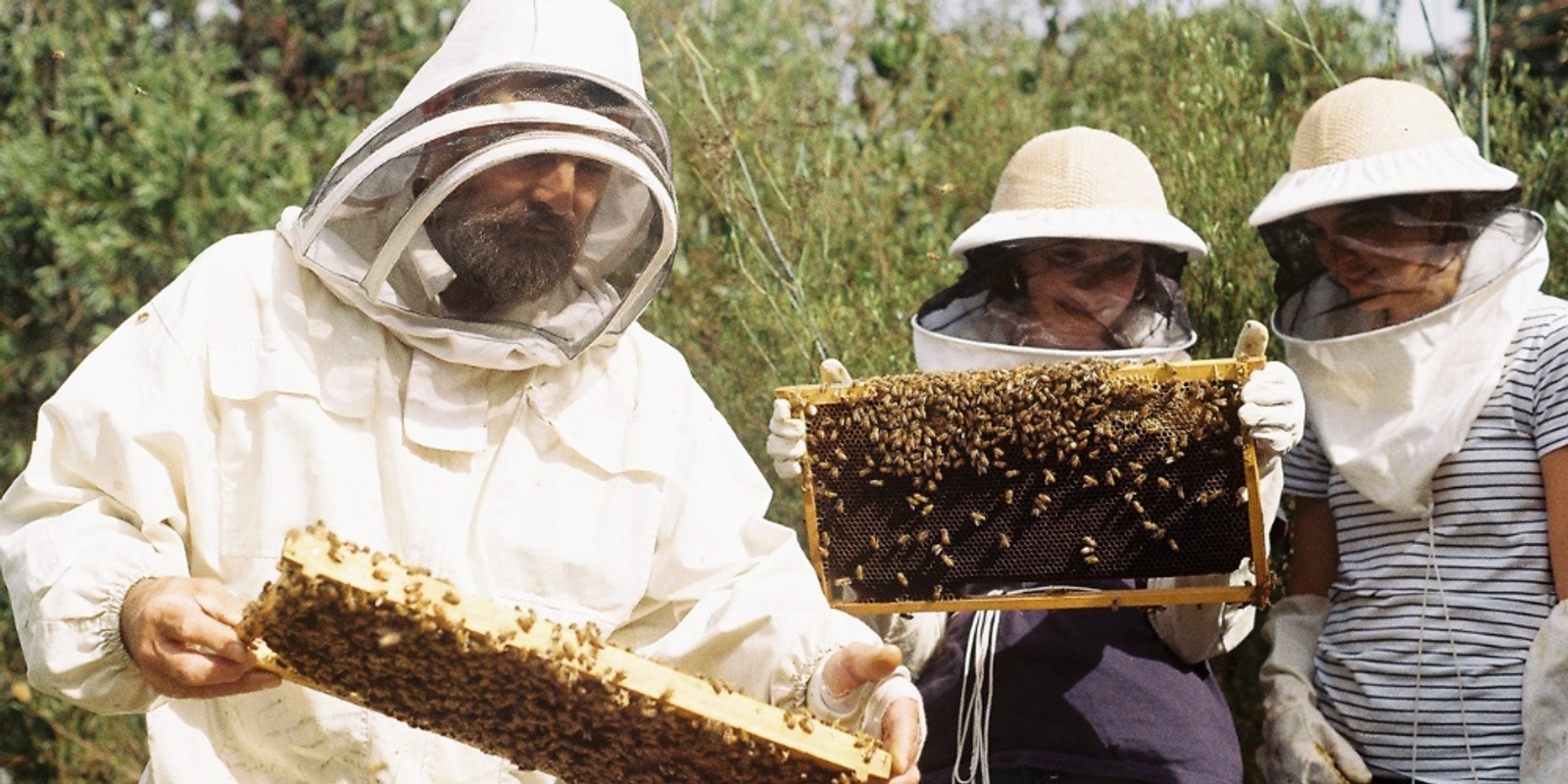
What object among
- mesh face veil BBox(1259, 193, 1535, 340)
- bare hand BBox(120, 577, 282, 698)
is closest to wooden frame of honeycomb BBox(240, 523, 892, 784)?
bare hand BBox(120, 577, 282, 698)

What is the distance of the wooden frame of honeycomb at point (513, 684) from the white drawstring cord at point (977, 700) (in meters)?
1.03

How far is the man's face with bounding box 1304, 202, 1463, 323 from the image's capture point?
12.6 ft

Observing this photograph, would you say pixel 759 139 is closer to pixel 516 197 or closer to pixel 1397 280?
pixel 1397 280

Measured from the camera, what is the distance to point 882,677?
2.83 metres

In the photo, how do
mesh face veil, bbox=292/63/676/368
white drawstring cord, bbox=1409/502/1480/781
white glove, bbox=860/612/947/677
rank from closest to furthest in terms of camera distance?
mesh face veil, bbox=292/63/676/368, white drawstring cord, bbox=1409/502/1480/781, white glove, bbox=860/612/947/677

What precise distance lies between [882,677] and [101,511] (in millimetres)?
1378

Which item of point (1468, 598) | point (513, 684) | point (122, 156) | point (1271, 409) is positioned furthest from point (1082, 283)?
point (122, 156)

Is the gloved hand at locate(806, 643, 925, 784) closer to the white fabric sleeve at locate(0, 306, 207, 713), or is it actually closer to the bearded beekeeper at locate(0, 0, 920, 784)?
the bearded beekeeper at locate(0, 0, 920, 784)

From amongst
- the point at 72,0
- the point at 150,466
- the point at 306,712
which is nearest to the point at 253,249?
the point at 150,466

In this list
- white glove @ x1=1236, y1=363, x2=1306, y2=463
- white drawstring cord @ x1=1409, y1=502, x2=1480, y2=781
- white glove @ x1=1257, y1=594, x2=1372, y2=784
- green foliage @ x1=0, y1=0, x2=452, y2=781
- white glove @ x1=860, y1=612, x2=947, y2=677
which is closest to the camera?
white glove @ x1=1236, y1=363, x2=1306, y2=463

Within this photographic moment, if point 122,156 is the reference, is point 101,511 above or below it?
below

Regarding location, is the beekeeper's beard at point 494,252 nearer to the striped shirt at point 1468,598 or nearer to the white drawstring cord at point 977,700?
the white drawstring cord at point 977,700

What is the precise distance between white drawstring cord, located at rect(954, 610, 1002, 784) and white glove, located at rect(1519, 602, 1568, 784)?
3.88 ft

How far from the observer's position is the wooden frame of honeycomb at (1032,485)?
3.51m
